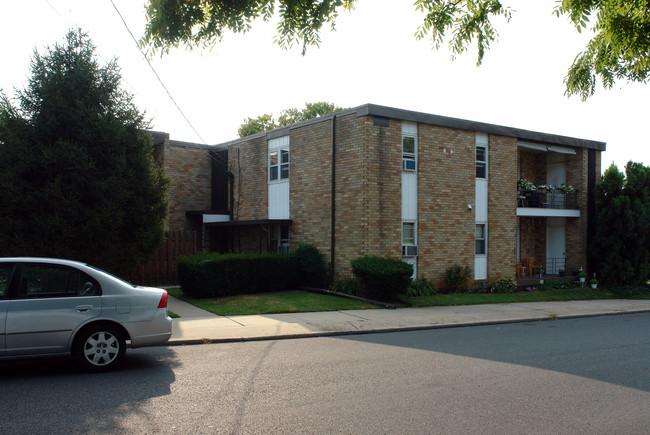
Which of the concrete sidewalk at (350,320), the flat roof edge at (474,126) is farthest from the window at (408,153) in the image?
the concrete sidewalk at (350,320)

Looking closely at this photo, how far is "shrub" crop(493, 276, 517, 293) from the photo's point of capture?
1859 cm

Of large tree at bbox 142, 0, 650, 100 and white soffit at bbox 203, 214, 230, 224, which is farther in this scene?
white soffit at bbox 203, 214, 230, 224

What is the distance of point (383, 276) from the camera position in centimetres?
1470

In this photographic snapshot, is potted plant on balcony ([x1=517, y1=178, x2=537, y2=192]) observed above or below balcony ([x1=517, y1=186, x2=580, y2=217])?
above

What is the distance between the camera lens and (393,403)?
18.9ft

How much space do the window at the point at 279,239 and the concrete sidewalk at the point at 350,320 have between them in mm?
5343

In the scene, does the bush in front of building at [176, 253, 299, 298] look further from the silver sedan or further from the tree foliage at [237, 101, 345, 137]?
the tree foliage at [237, 101, 345, 137]

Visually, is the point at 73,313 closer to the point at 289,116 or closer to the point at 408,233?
the point at 408,233

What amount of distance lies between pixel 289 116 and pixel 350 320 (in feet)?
114

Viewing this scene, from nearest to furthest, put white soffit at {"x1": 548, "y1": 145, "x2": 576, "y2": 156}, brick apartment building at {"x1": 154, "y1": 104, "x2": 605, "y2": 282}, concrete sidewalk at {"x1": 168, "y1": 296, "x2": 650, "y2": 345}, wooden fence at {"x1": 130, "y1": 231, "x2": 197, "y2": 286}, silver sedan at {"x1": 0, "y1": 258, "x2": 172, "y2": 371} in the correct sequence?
silver sedan at {"x1": 0, "y1": 258, "x2": 172, "y2": 371}
concrete sidewalk at {"x1": 168, "y1": 296, "x2": 650, "y2": 345}
brick apartment building at {"x1": 154, "y1": 104, "x2": 605, "y2": 282}
wooden fence at {"x1": 130, "y1": 231, "x2": 197, "y2": 286}
white soffit at {"x1": 548, "y1": 145, "x2": 576, "y2": 156}

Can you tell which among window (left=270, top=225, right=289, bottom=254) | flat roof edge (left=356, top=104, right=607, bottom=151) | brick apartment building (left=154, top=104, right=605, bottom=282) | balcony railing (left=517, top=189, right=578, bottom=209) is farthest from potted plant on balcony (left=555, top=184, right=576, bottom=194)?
window (left=270, top=225, right=289, bottom=254)

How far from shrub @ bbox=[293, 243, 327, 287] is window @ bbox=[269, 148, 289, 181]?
10.8 feet

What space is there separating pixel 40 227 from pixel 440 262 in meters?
11.8

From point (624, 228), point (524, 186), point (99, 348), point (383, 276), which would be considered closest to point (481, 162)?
point (524, 186)
